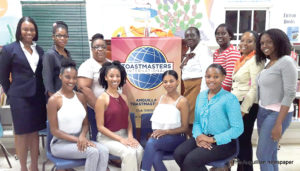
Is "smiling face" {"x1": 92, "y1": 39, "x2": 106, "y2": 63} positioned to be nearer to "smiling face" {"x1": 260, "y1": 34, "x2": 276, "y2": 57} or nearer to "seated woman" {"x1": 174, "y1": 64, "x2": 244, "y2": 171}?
"seated woman" {"x1": 174, "y1": 64, "x2": 244, "y2": 171}

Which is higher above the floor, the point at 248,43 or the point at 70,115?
the point at 248,43

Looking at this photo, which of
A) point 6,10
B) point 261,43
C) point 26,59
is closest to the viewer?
point 261,43

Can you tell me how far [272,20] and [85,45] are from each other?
3.12m

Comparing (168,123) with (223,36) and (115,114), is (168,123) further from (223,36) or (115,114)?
(223,36)

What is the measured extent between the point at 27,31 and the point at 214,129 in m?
1.92

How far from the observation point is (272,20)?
3.94 meters

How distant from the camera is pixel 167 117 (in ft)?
6.94

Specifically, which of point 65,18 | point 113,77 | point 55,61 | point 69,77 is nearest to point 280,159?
point 113,77

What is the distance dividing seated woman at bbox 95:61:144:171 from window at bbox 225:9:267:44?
2.70 meters

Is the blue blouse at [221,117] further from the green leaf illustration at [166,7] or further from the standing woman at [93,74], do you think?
the green leaf illustration at [166,7]

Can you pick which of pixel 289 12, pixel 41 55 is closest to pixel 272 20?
pixel 289 12

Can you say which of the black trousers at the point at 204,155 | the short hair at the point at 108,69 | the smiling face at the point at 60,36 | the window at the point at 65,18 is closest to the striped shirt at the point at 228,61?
the black trousers at the point at 204,155

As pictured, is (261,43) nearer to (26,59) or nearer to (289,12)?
(26,59)

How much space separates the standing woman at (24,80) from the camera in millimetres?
2254
